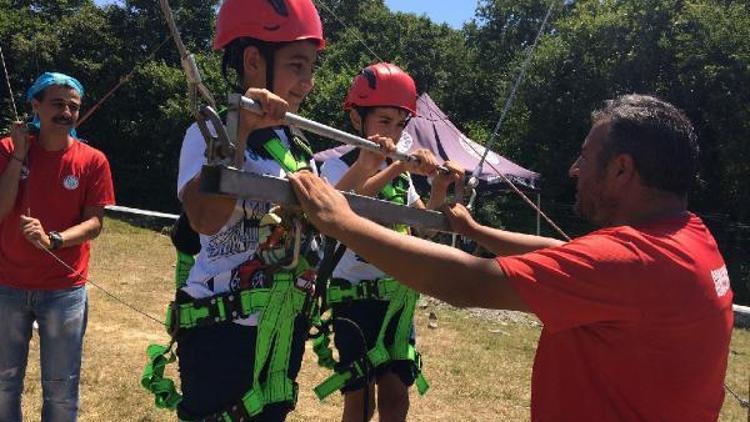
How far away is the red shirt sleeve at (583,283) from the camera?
187cm

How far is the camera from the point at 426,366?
7.26 meters

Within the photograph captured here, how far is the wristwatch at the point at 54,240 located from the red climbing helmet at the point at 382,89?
180cm

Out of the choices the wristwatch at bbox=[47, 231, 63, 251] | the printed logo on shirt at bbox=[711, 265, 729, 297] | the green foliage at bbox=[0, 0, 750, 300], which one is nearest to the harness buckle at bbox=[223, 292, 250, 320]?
the printed logo on shirt at bbox=[711, 265, 729, 297]

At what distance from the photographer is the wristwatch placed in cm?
373

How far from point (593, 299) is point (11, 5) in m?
37.0

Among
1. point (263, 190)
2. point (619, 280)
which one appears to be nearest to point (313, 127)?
point (263, 190)

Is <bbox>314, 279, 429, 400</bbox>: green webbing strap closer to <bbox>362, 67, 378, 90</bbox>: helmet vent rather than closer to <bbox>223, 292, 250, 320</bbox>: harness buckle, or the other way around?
<bbox>362, 67, 378, 90</bbox>: helmet vent

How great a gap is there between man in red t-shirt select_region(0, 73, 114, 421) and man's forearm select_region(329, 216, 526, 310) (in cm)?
255

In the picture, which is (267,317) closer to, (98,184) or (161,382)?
(161,382)

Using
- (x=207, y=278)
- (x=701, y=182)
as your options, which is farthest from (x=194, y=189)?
(x=701, y=182)

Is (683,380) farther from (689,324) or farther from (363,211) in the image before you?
(363,211)

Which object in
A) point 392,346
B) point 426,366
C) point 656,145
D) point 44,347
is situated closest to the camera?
point 656,145

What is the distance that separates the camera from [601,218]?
7.34 feet

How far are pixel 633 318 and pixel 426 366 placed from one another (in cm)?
555
